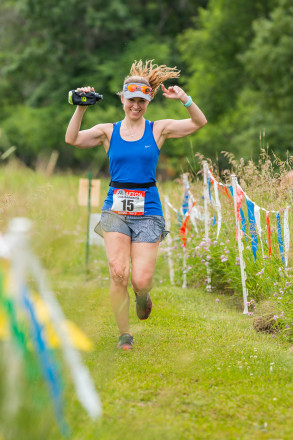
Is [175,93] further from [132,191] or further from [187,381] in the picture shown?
[187,381]

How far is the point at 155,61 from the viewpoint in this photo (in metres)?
32.7

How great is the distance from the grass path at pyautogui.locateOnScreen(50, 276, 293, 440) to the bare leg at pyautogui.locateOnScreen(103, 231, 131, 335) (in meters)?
0.27

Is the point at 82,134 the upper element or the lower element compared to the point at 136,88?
lower

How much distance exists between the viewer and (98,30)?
3447cm

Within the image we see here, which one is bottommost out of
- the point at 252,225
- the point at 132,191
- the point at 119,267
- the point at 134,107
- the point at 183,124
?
the point at 119,267

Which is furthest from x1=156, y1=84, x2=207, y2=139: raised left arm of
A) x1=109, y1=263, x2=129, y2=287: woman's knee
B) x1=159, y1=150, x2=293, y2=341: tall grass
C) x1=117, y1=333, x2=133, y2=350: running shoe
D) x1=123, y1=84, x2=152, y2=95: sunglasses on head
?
x1=117, y1=333, x2=133, y2=350: running shoe

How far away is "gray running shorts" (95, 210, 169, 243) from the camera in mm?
5297

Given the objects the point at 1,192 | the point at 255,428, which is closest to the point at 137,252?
the point at 1,192

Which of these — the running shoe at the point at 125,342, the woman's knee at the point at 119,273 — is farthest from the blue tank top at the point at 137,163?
the running shoe at the point at 125,342

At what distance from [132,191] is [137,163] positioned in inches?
9.1

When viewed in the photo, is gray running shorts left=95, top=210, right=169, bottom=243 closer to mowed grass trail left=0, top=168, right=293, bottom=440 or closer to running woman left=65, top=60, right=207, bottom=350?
running woman left=65, top=60, right=207, bottom=350

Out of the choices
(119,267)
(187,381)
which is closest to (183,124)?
(119,267)

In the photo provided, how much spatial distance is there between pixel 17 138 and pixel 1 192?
34032 mm

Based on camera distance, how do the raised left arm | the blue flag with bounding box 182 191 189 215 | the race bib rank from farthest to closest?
the blue flag with bounding box 182 191 189 215, the raised left arm, the race bib
